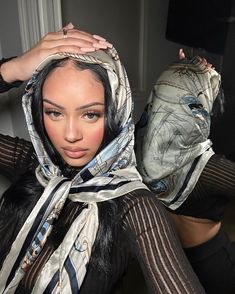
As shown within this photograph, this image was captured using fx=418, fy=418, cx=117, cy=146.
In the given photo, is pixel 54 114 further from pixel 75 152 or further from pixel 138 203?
pixel 138 203

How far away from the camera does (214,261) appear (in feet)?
4.19

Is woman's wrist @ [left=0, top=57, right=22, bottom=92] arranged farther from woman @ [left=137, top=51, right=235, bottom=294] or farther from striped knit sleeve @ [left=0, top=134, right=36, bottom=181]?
woman @ [left=137, top=51, right=235, bottom=294]

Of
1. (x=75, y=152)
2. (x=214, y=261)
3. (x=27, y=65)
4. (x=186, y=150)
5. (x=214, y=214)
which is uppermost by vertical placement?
(x=27, y=65)

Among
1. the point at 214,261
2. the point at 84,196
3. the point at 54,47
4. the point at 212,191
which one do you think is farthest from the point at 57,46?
the point at 214,261

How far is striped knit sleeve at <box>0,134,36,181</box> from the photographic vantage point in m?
1.02

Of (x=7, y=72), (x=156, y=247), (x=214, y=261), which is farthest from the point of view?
(x=214, y=261)

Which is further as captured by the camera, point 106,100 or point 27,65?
point 27,65

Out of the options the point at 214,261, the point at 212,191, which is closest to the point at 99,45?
the point at 212,191

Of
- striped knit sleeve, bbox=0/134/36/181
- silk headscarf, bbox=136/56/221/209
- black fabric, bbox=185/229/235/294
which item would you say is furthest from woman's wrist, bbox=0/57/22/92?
black fabric, bbox=185/229/235/294

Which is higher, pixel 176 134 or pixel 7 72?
pixel 7 72

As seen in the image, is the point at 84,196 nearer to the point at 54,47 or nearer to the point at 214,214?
the point at 54,47

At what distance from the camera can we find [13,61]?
3.20ft

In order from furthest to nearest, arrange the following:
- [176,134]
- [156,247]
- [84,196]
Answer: [176,134] < [84,196] < [156,247]

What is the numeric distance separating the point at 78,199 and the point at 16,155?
0.26 m
